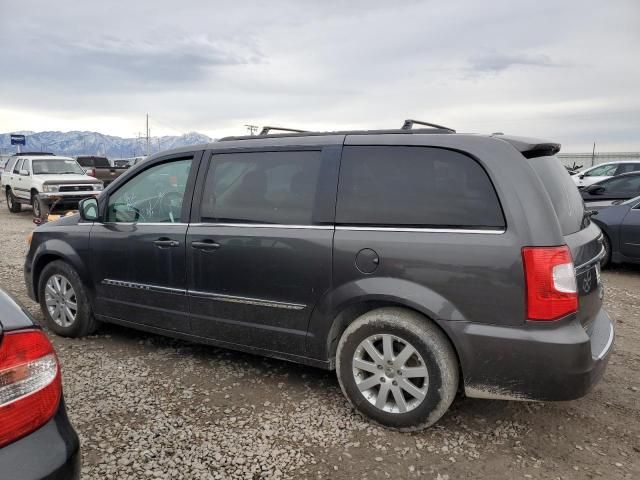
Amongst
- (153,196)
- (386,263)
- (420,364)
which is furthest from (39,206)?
(420,364)

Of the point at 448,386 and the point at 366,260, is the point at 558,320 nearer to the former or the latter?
the point at 448,386

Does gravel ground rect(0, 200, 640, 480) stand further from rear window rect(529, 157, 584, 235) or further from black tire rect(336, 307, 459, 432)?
rear window rect(529, 157, 584, 235)

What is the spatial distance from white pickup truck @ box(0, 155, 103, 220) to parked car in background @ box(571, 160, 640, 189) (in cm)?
1410

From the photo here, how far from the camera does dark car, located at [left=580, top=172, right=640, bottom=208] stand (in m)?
8.55

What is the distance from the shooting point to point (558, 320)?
2498 millimetres

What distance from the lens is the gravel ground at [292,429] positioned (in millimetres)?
2588

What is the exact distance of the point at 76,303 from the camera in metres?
4.27

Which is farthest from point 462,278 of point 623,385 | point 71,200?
point 71,200

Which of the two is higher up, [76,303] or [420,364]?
[420,364]

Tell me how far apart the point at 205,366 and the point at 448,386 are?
77.3 inches

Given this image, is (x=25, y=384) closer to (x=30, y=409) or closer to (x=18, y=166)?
(x=30, y=409)

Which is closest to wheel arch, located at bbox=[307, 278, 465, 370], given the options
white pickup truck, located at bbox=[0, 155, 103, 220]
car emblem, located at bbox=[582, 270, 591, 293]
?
car emblem, located at bbox=[582, 270, 591, 293]

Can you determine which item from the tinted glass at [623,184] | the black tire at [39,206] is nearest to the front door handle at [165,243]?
the tinted glass at [623,184]

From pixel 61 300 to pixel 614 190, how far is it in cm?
917
